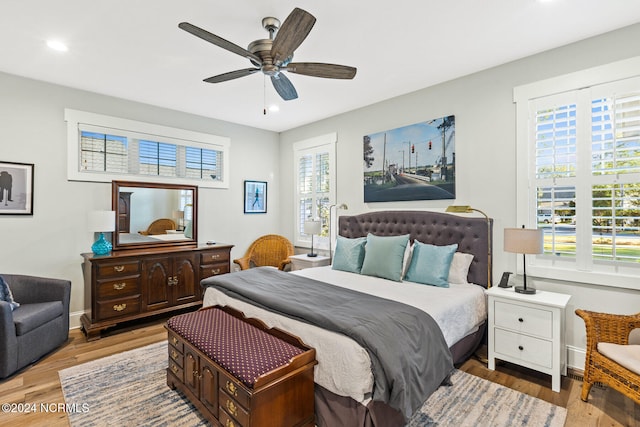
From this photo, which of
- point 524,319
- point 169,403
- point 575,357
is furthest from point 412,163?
point 169,403

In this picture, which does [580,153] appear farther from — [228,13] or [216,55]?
[216,55]

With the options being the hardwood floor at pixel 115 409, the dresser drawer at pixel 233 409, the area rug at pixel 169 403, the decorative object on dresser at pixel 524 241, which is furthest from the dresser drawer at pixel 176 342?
the decorative object on dresser at pixel 524 241

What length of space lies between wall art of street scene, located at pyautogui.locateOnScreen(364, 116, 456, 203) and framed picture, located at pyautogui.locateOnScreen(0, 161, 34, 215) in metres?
3.88

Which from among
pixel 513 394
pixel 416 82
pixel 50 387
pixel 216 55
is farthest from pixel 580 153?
pixel 50 387

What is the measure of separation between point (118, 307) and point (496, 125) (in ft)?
14.7

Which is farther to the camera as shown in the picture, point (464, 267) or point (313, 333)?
point (464, 267)

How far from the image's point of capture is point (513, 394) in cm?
239

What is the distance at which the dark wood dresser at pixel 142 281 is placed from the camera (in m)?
3.44

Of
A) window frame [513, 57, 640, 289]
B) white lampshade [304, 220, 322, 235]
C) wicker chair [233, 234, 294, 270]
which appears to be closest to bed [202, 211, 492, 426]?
window frame [513, 57, 640, 289]

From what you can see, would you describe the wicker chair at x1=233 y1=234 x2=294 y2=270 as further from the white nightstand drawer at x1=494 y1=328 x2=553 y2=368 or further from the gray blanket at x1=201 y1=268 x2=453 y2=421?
the white nightstand drawer at x1=494 y1=328 x2=553 y2=368

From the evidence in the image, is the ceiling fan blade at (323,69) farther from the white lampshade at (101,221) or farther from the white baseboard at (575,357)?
the white baseboard at (575,357)

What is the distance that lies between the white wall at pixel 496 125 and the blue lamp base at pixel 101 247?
10.4 ft

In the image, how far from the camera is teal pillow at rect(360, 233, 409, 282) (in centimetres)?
326

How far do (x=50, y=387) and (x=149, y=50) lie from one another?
9.51 ft
